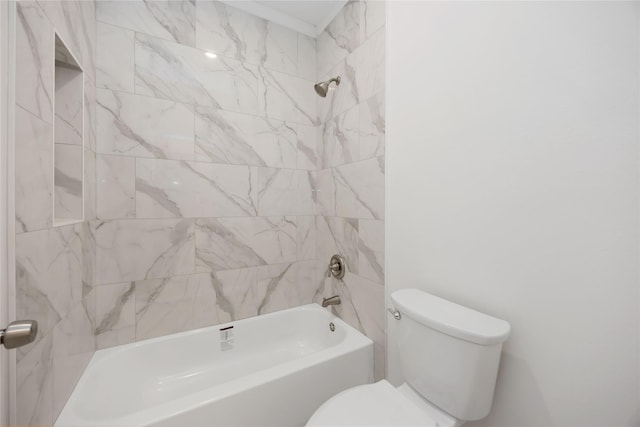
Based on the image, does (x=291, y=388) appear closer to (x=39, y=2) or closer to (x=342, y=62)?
(x=39, y=2)

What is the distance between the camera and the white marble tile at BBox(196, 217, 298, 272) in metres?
1.57

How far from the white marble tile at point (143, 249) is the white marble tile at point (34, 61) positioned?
673 mm

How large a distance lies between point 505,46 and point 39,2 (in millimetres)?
1474

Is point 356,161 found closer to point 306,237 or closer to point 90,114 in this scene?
point 306,237

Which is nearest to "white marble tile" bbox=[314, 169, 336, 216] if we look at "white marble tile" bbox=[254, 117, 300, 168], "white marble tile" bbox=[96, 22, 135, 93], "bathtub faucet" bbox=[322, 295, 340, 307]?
"white marble tile" bbox=[254, 117, 300, 168]

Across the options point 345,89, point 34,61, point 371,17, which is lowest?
point 34,61

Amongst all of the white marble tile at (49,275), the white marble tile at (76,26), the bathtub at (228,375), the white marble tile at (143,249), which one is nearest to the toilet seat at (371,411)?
the bathtub at (228,375)

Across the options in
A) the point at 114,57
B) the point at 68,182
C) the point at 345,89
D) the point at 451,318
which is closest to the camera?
the point at 451,318

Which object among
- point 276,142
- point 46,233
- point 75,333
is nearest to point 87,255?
point 75,333

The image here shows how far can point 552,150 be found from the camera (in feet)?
2.43

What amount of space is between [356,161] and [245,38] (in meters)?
1.10

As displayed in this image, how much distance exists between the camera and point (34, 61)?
0.74 metres

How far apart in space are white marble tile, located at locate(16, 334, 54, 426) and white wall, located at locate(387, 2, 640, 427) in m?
1.35

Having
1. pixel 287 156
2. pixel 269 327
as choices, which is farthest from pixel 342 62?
pixel 269 327
